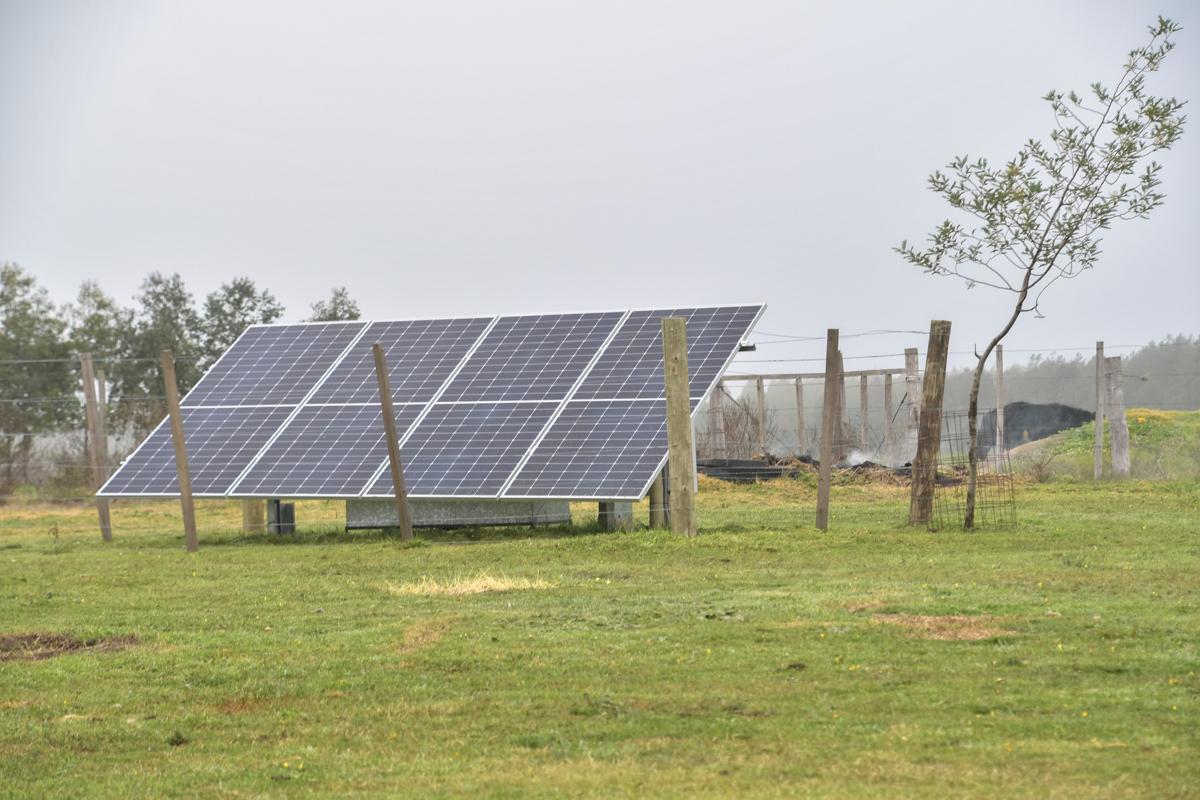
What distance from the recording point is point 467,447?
21.4m

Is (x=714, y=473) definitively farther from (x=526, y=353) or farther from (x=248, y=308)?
(x=248, y=308)

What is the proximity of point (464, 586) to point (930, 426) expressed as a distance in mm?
7567

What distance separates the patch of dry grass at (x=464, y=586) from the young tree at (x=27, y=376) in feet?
79.4

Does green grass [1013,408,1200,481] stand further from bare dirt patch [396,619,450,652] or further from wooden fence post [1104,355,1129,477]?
bare dirt patch [396,619,450,652]

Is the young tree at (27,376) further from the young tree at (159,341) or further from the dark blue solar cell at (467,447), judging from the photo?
the dark blue solar cell at (467,447)

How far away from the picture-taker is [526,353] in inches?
929

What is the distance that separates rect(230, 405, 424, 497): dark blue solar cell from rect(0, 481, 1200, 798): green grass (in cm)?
320

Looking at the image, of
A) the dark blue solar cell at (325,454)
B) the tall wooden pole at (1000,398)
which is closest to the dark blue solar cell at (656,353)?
the dark blue solar cell at (325,454)

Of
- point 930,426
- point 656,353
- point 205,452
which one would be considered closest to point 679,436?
point 930,426

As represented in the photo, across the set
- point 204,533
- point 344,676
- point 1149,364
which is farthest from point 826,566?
point 1149,364

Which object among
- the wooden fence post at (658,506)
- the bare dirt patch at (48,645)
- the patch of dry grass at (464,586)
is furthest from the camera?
the wooden fence post at (658,506)

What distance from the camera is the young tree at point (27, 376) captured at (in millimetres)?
38938

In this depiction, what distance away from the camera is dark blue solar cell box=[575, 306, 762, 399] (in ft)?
68.8

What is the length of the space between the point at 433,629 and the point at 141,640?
2.48 meters
